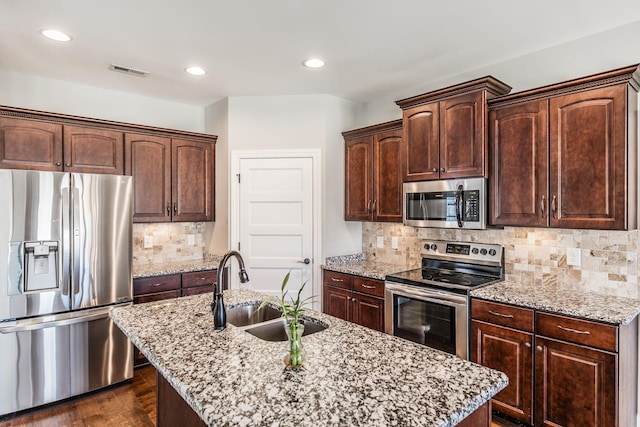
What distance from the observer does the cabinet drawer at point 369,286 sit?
330 centimetres

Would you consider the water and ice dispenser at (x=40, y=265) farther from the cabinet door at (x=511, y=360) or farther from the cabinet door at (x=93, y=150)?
the cabinet door at (x=511, y=360)

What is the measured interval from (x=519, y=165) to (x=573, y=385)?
1.44m

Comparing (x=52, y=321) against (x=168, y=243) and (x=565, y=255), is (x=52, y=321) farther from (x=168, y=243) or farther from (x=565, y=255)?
(x=565, y=255)

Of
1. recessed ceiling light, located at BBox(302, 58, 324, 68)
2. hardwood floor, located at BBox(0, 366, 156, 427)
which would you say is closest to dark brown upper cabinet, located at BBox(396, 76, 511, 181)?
recessed ceiling light, located at BBox(302, 58, 324, 68)

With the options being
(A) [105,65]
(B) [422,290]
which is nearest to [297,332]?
(B) [422,290]

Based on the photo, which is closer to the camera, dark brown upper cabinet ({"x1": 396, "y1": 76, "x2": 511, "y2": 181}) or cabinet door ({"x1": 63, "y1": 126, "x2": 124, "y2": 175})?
dark brown upper cabinet ({"x1": 396, "y1": 76, "x2": 511, "y2": 181})

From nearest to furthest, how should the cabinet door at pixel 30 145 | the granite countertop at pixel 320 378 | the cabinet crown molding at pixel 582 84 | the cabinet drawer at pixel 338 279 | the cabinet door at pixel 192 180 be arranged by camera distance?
the granite countertop at pixel 320 378, the cabinet crown molding at pixel 582 84, the cabinet door at pixel 30 145, the cabinet drawer at pixel 338 279, the cabinet door at pixel 192 180

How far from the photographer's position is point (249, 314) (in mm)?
2307

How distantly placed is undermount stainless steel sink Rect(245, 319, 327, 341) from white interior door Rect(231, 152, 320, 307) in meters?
1.84

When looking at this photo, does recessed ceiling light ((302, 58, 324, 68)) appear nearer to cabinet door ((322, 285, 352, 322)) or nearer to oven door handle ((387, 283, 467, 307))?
oven door handle ((387, 283, 467, 307))

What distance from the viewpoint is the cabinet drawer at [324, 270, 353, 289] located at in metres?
3.60

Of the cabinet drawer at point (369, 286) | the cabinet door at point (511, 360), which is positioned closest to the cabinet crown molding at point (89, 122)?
the cabinet drawer at point (369, 286)

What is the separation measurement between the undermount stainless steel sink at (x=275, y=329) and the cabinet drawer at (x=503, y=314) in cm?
127

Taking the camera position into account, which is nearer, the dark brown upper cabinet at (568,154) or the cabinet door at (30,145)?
the dark brown upper cabinet at (568,154)
